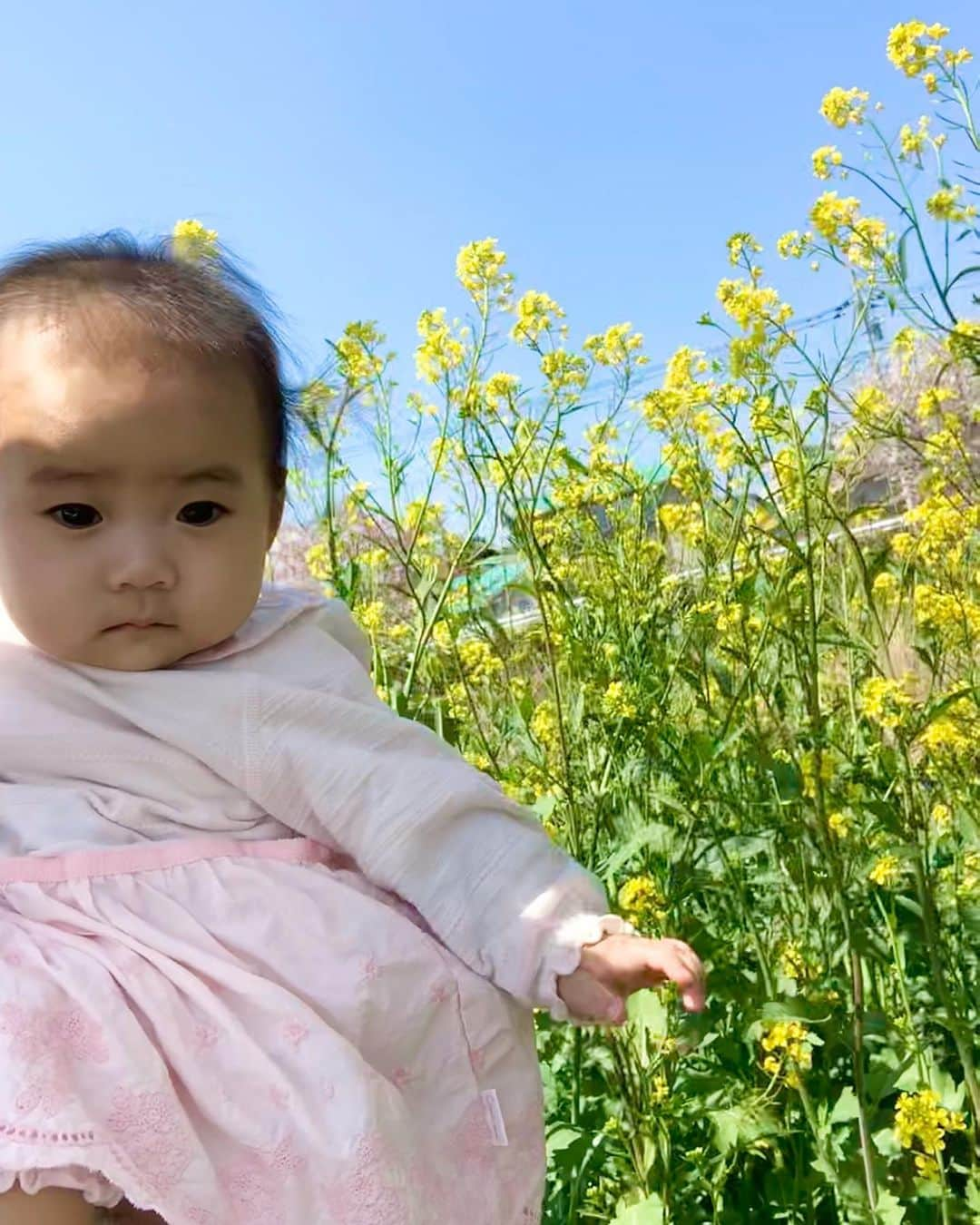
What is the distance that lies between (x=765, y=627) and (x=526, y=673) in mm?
1127

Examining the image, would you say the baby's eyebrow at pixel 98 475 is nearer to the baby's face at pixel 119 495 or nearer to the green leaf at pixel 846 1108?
the baby's face at pixel 119 495

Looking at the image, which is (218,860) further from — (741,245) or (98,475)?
(741,245)

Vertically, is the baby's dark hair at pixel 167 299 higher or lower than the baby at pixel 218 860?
higher

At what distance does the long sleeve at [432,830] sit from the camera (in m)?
1.12

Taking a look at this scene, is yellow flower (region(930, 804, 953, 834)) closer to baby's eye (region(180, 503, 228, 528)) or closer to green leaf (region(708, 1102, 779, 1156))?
green leaf (region(708, 1102, 779, 1156))

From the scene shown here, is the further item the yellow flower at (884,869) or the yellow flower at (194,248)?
the yellow flower at (884,869)

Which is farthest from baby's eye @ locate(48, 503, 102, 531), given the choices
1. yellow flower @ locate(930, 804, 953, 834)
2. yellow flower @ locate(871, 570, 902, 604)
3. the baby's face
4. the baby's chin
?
yellow flower @ locate(871, 570, 902, 604)

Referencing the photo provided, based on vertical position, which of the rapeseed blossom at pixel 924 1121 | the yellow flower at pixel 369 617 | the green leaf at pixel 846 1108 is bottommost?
the green leaf at pixel 846 1108

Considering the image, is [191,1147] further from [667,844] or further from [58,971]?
[667,844]

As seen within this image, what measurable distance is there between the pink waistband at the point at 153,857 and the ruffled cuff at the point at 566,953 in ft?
0.77

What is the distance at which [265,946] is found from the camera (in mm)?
1064

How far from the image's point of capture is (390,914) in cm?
113

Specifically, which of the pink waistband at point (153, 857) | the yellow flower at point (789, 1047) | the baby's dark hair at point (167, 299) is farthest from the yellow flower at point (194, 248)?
the yellow flower at point (789, 1047)

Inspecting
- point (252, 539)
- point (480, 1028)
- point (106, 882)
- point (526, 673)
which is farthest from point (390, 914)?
point (526, 673)
